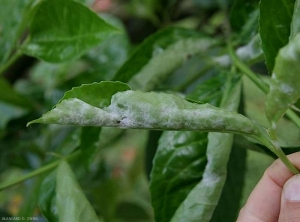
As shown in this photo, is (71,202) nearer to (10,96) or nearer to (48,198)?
(48,198)

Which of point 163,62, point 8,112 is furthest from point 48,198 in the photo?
A: point 8,112

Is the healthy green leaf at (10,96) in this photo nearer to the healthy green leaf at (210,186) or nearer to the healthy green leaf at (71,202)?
the healthy green leaf at (71,202)

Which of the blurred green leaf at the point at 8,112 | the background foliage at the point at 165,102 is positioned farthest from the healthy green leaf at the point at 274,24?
the blurred green leaf at the point at 8,112

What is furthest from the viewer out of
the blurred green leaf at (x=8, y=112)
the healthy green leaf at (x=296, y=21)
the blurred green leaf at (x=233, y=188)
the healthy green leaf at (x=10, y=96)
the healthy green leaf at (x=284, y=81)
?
the blurred green leaf at (x=8, y=112)

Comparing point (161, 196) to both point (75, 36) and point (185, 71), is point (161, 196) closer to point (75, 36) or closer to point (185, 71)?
point (75, 36)

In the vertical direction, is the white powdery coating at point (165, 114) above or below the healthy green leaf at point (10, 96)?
above

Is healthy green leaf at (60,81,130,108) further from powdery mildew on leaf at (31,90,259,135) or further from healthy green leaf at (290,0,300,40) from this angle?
healthy green leaf at (290,0,300,40)

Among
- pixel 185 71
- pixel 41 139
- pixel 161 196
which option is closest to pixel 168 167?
pixel 161 196
